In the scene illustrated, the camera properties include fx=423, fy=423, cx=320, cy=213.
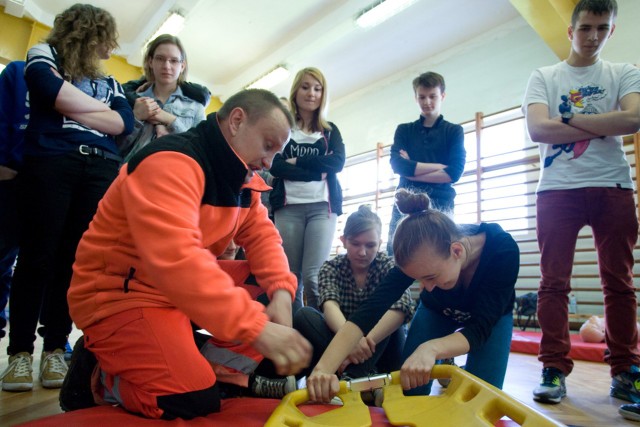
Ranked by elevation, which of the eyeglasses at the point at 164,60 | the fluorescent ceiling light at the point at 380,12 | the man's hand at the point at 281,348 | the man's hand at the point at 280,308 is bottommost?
the man's hand at the point at 281,348

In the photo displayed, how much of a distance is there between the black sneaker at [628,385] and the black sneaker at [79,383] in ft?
5.31

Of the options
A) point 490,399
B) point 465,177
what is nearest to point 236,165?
point 490,399

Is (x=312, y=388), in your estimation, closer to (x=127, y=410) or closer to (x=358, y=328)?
(x=358, y=328)

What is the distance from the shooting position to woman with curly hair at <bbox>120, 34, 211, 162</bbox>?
1740mm

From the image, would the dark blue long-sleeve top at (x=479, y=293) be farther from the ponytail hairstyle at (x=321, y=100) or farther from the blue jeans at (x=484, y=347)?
the ponytail hairstyle at (x=321, y=100)

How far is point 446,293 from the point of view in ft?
4.47

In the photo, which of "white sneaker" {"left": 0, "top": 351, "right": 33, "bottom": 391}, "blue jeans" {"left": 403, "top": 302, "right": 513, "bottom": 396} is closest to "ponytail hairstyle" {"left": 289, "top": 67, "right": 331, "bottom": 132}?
"blue jeans" {"left": 403, "top": 302, "right": 513, "bottom": 396}

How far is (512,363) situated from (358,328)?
173 centimetres

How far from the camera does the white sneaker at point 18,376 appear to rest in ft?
4.23

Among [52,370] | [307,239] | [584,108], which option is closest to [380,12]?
[584,108]

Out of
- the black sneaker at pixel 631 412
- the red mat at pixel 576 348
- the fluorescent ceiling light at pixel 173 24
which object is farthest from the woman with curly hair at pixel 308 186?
the fluorescent ceiling light at pixel 173 24

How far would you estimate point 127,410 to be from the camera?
946 mm

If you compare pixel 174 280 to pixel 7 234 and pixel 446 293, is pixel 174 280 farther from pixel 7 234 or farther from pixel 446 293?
pixel 7 234

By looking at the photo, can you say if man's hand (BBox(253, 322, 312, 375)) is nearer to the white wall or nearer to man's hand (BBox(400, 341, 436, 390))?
man's hand (BBox(400, 341, 436, 390))
